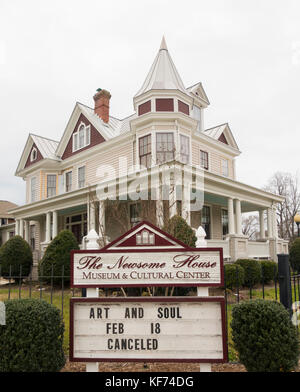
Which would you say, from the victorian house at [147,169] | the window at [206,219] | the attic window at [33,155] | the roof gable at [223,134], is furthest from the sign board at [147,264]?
the attic window at [33,155]

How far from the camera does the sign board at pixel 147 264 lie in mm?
3992

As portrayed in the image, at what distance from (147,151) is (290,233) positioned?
34322 mm

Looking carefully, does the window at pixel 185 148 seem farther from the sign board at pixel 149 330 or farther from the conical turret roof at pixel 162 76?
the sign board at pixel 149 330

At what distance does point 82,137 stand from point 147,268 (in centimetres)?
1980

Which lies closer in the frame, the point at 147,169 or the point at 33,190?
the point at 147,169

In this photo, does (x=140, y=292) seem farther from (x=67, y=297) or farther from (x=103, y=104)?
(x=103, y=104)

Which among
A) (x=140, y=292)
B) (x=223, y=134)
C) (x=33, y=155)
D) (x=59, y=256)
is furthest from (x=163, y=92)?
(x=140, y=292)

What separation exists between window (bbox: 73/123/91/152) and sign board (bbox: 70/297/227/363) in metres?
18.9

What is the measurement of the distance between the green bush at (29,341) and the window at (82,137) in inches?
735

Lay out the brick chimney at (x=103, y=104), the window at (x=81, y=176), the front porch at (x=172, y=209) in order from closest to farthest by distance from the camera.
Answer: the front porch at (x=172, y=209), the window at (x=81, y=176), the brick chimney at (x=103, y=104)

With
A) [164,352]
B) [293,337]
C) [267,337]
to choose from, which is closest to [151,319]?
[164,352]

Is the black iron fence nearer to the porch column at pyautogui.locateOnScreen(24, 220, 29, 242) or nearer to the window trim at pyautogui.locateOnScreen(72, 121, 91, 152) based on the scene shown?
the porch column at pyautogui.locateOnScreen(24, 220, 29, 242)

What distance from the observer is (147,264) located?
406 cm
